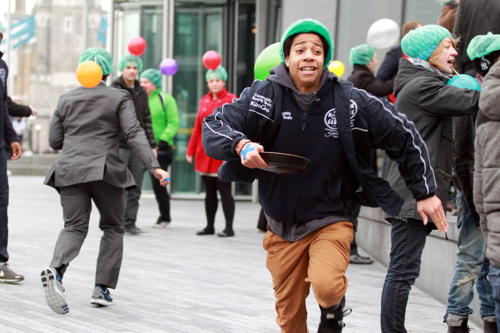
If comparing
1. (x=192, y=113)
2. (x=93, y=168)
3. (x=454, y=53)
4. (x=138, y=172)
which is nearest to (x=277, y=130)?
(x=454, y=53)

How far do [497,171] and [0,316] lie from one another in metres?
3.66

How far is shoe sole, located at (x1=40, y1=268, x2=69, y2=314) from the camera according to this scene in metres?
6.46

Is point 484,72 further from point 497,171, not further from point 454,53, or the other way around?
point 497,171

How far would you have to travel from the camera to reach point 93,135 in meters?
6.99

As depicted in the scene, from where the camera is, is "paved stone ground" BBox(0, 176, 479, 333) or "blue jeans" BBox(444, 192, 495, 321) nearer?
"blue jeans" BBox(444, 192, 495, 321)

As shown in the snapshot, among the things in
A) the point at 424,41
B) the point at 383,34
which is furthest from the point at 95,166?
the point at 383,34

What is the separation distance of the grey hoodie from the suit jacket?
2932 millimetres

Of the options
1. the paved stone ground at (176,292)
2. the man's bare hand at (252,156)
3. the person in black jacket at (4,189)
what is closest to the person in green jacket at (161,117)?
the paved stone ground at (176,292)

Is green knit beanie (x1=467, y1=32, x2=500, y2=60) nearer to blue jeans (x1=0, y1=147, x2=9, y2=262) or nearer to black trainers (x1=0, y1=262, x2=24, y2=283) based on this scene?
blue jeans (x1=0, y1=147, x2=9, y2=262)

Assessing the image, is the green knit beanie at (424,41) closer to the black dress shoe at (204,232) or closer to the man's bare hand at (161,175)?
the man's bare hand at (161,175)

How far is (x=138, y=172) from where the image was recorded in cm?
1221

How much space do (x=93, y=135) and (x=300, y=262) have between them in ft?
9.15

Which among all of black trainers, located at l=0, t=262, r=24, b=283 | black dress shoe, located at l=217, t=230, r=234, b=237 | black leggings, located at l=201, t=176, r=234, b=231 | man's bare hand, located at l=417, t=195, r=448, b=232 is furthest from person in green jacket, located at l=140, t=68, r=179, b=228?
man's bare hand, located at l=417, t=195, r=448, b=232

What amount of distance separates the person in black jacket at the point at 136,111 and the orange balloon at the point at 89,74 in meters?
4.24
